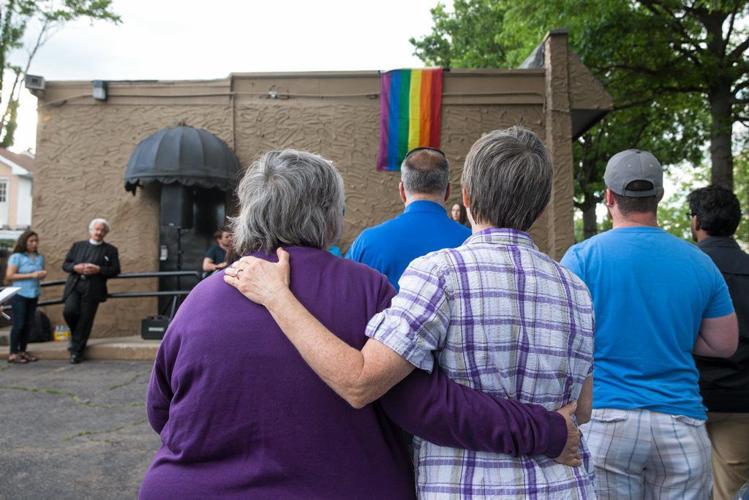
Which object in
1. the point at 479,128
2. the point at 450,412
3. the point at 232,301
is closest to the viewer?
the point at 450,412

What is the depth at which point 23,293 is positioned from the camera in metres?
7.38

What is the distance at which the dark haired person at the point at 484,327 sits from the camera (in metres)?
1.34

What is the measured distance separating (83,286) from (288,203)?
671cm

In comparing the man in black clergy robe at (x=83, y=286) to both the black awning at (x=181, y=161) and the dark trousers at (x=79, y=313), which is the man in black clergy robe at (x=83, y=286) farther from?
the black awning at (x=181, y=161)

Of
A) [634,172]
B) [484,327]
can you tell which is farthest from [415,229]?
[484,327]

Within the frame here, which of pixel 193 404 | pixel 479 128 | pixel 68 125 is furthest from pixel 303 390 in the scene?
pixel 68 125

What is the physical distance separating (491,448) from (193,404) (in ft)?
2.26

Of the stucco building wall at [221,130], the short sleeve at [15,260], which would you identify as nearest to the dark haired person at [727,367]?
the stucco building wall at [221,130]

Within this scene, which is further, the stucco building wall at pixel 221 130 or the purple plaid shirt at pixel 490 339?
the stucco building wall at pixel 221 130

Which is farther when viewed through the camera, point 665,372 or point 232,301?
point 665,372

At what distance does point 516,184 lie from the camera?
58.9 inches

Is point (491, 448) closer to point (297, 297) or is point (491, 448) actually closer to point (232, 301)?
point (297, 297)

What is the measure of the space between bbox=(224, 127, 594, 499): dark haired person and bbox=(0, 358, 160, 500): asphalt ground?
9.43 ft

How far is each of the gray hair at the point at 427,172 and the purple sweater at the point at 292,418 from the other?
1.51m
